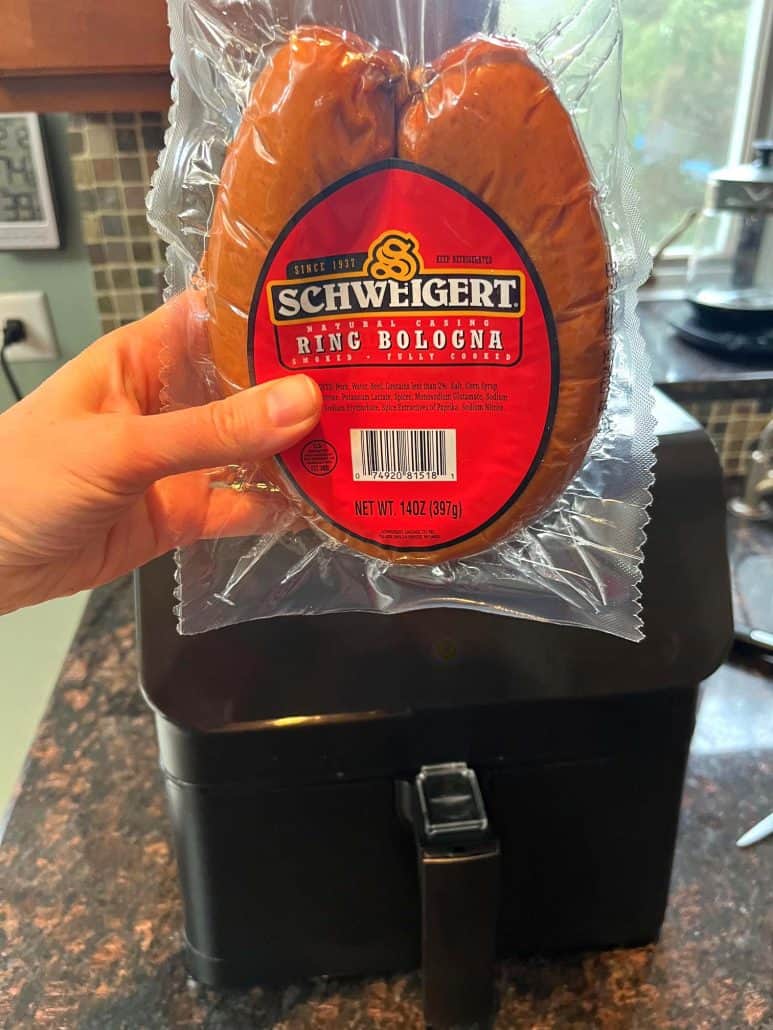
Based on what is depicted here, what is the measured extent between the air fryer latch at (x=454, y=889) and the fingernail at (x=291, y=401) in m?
0.20

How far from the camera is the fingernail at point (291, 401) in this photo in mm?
372

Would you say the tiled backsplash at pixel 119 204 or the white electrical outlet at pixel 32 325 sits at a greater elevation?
the tiled backsplash at pixel 119 204

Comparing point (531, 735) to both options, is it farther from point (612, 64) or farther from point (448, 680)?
point (612, 64)

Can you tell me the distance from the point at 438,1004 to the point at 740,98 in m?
1.07

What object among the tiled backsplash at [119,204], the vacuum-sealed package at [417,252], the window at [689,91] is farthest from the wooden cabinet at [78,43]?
the window at [689,91]

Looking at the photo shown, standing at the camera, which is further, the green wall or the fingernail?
the green wall

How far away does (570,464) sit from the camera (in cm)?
40

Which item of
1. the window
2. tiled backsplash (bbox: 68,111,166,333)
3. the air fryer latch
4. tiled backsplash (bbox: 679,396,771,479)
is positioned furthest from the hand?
the window

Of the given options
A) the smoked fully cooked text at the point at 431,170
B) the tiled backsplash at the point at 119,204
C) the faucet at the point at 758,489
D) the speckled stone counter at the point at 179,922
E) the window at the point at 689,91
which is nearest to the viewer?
the smoked fully cooked text at the point at 431,170

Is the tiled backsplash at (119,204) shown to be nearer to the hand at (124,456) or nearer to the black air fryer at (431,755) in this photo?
the hand at (124,456)

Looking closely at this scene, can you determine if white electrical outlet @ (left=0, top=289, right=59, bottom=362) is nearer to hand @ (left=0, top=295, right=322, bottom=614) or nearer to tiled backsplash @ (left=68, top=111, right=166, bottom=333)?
tiled backsplash @ (left=68, top=111, right=166, bottom=333)

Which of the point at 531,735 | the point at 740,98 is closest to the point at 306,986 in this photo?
the point at 531,735

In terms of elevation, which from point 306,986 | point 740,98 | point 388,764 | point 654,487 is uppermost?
point 740,98

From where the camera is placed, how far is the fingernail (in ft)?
1.22
